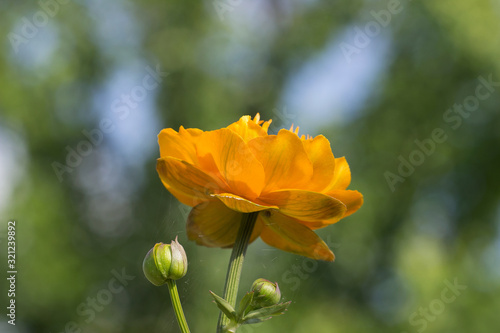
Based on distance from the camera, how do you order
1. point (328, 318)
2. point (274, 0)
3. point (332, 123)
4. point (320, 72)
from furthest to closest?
point (274, 0) < point (320, 72) < point (332, 123) < point (328, 318)

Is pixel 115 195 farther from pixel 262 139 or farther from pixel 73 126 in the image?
pixel 262 139

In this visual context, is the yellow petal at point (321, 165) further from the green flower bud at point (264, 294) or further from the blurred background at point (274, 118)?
the blurred background at point (274, 118)

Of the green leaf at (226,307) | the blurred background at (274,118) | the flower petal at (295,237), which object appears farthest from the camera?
the blurred background at (274,118)

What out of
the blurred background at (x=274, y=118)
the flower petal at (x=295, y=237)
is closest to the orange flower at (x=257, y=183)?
the flower petal at (x=295, y=237)

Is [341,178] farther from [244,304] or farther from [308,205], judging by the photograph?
[244,304]

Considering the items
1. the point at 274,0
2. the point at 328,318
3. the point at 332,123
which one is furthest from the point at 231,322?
the point at 274,0

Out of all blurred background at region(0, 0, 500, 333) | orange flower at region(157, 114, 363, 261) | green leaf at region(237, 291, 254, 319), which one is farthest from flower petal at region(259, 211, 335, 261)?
blurred background at region(0, 0, 500, 333)

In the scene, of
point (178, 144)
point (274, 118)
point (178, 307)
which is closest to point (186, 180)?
point (178, 144)
